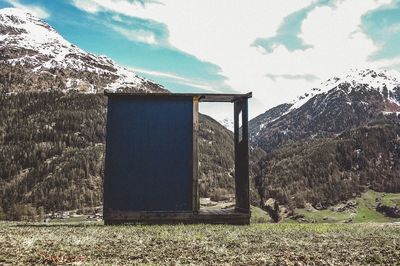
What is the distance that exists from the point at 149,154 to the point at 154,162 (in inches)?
21.7

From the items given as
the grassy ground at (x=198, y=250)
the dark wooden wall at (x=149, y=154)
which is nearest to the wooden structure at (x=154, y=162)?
A: the dark wooden wall at (x=149, y=154)

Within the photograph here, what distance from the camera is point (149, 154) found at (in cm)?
2598

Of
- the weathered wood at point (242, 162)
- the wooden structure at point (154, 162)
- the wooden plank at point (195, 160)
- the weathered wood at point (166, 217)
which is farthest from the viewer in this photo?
the weathered wood at point (242, 162)

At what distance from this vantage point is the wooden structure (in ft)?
83.2

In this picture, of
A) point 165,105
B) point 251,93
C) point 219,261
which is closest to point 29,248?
point 219,261

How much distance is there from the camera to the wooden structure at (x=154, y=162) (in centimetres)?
2536

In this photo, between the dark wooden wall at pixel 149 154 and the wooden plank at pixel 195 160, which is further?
the wooden plank at pixel 195 160

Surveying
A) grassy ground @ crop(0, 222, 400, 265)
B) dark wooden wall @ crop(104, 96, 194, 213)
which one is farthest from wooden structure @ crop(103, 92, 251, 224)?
grassy ground @ crop(0, 222, 400, 265)

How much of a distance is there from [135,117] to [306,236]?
42.0ft

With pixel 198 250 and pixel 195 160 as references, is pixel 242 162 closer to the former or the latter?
pixel 195 160

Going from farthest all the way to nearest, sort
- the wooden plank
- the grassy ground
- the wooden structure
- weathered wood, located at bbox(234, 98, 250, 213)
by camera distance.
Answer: weathered wood, located at bbox(234, 98, 250, 213)
the wooden plank
the wooden structure
the grassy ground

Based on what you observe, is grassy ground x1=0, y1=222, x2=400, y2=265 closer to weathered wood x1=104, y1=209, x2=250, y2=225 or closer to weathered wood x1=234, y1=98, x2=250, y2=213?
weathered wood x1=104, y1=209, x2=250, y2=225

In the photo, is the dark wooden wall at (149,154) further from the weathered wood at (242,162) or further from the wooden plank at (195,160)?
the weathered wood at (242,162)

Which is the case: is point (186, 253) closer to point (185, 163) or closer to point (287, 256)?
point (287, 256)
